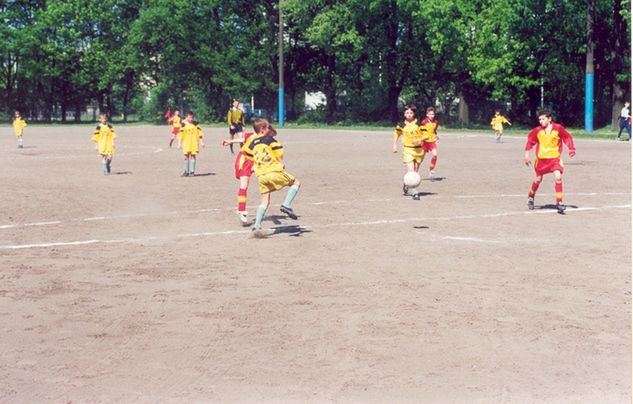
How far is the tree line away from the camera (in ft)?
198

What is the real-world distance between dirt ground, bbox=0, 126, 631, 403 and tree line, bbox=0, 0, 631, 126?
129 feet

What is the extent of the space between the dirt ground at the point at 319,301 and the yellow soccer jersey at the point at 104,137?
5652 millimetres

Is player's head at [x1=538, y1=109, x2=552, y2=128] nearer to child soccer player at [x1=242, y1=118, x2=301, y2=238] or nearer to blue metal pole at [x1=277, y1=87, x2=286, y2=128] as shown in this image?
child soccer player at [x1=242, y1=118, x2=301, y2=238]

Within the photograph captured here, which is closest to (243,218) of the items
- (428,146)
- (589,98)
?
(428,146)

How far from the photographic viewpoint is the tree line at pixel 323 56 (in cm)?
6034

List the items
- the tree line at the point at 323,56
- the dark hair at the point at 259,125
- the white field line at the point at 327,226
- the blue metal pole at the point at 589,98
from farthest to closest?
the tree line at the point at 323,56 → the blue metal pole at the point at 589,98 → the dark hair at the point at 259,125 → the white field line at the point at 327,226

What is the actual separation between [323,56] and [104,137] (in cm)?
5702

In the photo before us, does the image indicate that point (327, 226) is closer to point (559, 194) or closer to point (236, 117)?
point (559, 194)

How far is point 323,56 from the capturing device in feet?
258

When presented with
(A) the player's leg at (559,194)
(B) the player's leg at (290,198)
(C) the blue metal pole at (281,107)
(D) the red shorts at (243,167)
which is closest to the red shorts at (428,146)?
(A) the player's leg at (559,194)

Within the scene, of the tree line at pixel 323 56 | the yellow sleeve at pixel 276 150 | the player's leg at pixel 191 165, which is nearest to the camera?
the yellow sleeve at pixel 276 150

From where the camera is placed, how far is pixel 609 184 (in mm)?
20062

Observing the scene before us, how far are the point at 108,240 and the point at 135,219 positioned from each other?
2.33 m

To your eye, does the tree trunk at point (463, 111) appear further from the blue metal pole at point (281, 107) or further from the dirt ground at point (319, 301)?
the dirt ground at point (319, 301)
